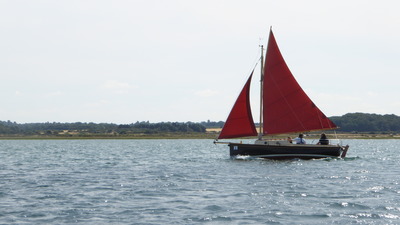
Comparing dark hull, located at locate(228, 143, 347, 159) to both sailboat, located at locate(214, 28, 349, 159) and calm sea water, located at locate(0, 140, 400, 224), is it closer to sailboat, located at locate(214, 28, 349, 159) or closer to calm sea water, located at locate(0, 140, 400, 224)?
sailboat, located at locate(214, 28, 349, 159)

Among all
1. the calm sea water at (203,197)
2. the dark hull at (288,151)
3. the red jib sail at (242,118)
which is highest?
the red jib sail at (242,118)

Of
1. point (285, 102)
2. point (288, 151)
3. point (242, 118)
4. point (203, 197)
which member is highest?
point (285, 102)

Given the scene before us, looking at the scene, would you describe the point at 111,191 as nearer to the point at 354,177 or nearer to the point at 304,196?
the point at 304,196

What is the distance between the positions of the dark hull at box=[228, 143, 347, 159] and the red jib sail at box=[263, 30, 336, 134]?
176cm

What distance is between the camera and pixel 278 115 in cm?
5162

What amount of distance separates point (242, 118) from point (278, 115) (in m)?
3.41

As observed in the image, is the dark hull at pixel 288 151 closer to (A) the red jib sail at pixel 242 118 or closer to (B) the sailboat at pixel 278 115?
(B) the sailboat at pixel 278 115

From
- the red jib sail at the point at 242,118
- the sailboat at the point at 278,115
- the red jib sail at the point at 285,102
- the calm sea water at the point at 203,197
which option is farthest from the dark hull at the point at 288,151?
the calm sea water at the point at 203,197

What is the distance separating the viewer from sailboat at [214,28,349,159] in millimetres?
51312

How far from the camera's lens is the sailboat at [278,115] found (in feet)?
168

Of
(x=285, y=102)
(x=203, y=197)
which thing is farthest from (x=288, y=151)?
(x=203, y=197)

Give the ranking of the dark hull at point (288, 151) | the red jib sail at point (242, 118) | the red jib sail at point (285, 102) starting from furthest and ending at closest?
the red jib sail at point (242, 118) → the red jib sail at point (285, 102) → the dark hull at point (288, 151)

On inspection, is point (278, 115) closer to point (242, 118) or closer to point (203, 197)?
point (242, 118)

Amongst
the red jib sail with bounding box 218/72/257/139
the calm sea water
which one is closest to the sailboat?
the red jib sail with bounding box 218/72/257/139
